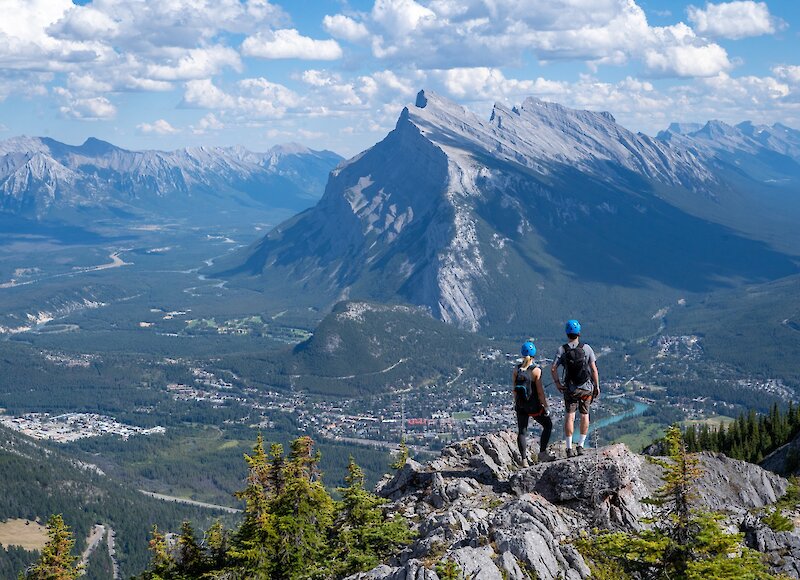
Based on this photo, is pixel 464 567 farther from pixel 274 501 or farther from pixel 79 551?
pixel 79 551

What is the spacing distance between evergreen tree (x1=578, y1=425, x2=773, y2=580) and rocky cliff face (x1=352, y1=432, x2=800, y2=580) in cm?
291

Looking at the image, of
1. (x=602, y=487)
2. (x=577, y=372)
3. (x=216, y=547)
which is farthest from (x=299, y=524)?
(x=577, y=372)

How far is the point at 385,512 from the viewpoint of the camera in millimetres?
45031

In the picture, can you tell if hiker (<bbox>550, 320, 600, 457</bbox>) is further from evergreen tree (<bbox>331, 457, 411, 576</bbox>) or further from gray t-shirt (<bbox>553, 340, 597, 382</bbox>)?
evergreen tree (<bbox>331, 457, 411, 576</bbox>)

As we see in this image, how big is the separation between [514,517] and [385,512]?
38.8 feet

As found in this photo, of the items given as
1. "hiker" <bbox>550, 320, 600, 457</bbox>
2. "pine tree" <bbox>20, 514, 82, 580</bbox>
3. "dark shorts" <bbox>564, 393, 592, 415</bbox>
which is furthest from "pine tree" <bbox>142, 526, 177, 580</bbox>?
"hiker" <bbox>550, 320, 600, 457</bbox>

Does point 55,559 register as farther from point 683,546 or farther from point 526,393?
point 683,546

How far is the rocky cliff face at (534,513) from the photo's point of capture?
32.3m

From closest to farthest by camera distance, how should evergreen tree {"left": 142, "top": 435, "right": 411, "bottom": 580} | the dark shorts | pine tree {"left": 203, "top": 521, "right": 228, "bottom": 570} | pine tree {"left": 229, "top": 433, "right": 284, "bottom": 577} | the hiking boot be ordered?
the dark shorts → evergreen tree {"left": 142, "top": 435, "right": 411, "bottom": 580} → the hiking boot → pine tree {"left": 229, "top": 433, "right": 284, "bottom": 577} → pine tree {"left": 203, "top": 521, "right": 228, "bottom": 570}

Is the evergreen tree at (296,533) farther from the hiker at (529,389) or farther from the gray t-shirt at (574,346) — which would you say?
the gray t-shirt at (574,346)

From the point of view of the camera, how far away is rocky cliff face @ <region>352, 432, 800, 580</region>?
1272 inches

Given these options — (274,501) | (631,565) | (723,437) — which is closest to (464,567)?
(631,565)

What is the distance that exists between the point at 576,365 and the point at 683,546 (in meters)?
9.72

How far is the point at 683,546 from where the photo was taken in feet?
95.1
